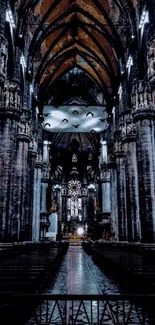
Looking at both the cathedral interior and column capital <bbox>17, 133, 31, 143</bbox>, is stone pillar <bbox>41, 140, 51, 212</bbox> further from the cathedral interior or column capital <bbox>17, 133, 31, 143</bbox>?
column capital <bbox>17, 133, 31, 143</bbox>

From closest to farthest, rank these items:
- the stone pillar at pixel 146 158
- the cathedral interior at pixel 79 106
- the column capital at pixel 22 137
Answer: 1. the stone pillar at pixel 146 158
2. the cathedral interior at pixel 79 106
3. the column capital at pixel 22 137

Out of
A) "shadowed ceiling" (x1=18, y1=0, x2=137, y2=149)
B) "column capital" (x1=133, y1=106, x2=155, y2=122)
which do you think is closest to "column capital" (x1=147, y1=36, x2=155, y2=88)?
"column capital" (x1=133, y1=106, x2=155, y2=122)

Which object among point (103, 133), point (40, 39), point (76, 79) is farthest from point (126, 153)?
point (76, 79)

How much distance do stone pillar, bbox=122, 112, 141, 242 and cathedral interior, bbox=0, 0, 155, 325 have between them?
70mm

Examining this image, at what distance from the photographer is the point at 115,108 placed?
98.6ft

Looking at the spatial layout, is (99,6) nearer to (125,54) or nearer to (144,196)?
(125,54)

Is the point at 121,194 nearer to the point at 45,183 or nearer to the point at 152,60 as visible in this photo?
the point at 152,60

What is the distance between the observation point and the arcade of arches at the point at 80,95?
1733cm

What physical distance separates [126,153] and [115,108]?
8876mm

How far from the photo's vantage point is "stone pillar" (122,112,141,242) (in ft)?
69.4

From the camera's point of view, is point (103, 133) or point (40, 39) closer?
point (40, 39)

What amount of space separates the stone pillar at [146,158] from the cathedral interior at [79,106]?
0.06 m

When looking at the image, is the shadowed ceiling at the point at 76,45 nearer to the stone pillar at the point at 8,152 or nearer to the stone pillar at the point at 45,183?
the stone pillar at the point at 45,183

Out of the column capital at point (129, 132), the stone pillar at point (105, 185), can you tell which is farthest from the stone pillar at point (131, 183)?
the stone pillar at point (105, 185)
